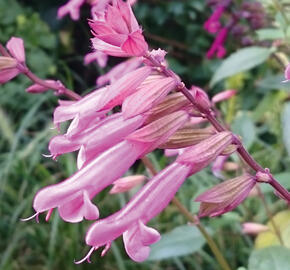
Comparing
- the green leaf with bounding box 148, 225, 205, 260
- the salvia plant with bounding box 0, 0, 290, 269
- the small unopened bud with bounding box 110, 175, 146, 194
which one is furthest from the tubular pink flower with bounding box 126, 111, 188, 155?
the green leaf with bounding box 148, 225, 205, 260

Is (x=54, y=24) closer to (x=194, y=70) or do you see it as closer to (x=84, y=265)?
(x=194, y=70)

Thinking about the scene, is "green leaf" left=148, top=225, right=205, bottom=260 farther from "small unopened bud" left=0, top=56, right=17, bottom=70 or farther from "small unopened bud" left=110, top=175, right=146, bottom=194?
"small unopened bud" left=0, top=56, right=17, bottom=70

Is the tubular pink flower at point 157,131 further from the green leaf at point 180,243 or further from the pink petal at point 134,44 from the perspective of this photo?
the green leaf at point 180,243

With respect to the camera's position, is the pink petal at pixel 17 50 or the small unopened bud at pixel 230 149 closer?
the small unopened bud at pixel 230 149

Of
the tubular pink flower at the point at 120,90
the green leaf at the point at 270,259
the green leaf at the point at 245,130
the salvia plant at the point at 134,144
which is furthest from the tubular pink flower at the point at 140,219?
the green leaf at the point at 245,130

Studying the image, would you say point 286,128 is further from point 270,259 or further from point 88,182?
point 88,182

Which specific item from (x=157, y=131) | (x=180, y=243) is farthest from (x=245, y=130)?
(x=157, y=131)

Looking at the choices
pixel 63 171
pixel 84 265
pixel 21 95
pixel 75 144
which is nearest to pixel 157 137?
pixel 75 144

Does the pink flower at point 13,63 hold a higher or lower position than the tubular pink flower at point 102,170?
higher
